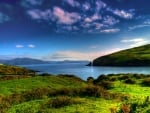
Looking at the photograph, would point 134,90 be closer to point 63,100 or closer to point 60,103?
point 63,100

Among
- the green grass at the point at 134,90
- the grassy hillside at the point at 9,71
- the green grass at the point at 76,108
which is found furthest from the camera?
the grassy hillside at the point at 9,71

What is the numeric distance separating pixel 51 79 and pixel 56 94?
9970 millimetres

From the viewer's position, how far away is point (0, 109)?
→ 2239 cm

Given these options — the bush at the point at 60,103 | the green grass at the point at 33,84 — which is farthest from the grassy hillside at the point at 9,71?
the bush at the point at 60,103

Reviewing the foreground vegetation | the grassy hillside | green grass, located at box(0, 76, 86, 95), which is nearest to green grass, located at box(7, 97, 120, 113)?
the foreground vegetation

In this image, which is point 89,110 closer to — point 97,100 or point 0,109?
point 97,100

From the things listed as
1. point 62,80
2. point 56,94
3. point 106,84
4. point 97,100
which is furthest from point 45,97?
point 106,84

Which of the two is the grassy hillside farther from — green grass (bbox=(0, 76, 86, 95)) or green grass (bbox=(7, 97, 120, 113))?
green grass (bbox=(7, 97, 120, 113))

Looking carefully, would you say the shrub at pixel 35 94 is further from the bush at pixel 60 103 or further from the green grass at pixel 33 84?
the bush at pixel 60 103

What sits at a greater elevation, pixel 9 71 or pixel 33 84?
pixel 9 71

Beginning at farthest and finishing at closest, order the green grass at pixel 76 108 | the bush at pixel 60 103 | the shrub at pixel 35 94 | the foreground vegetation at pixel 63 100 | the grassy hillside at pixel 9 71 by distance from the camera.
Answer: the grassy hillside at pixel 9 71
the shrub at pixel 35 94
the bush at pixel 60 103
the foreground vegetation at pixel 63 100
the green grass at pixel 76 108

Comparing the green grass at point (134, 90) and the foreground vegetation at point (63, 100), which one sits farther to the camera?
the green grass at point (134, 90)

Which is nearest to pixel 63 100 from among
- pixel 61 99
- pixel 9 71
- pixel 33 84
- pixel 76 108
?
pixel 61 99

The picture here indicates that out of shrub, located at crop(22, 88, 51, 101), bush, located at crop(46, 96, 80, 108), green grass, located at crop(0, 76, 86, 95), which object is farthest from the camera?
green grass, located at crop(0, 76, 86, 95)
